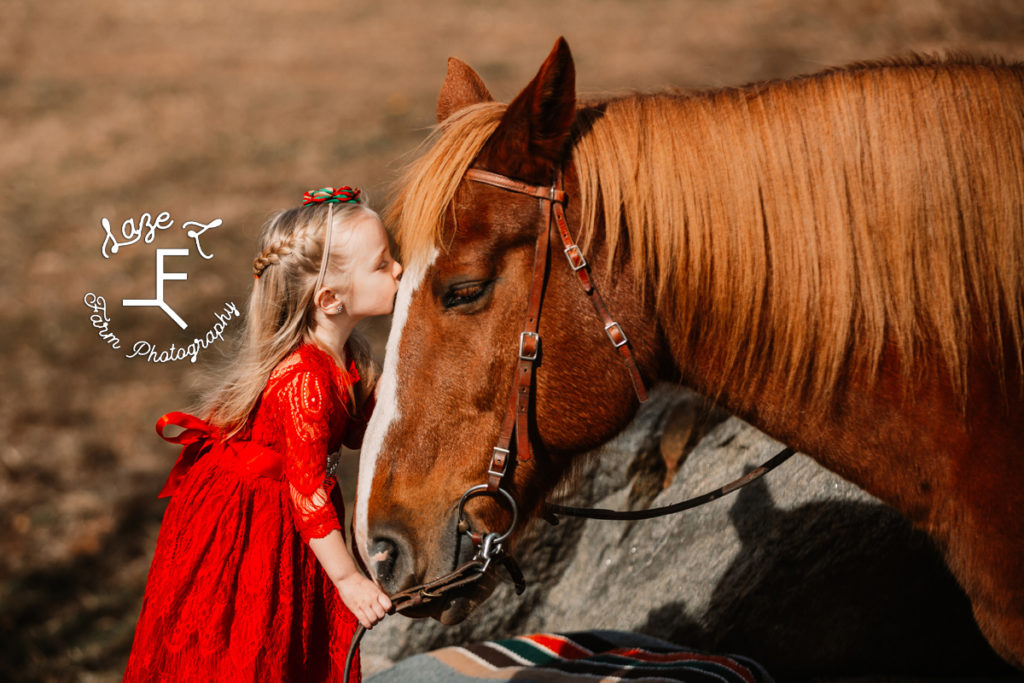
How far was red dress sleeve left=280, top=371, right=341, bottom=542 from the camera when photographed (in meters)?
2.01

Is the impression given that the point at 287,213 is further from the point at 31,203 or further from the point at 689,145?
the point at 31,203

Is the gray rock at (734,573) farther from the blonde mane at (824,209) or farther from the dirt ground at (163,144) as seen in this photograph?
the dirt ground at (163,144)

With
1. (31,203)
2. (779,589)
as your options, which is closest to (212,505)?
(779,589)

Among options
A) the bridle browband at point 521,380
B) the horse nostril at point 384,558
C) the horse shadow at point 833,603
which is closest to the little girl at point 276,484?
the horse nostril at point 384,558

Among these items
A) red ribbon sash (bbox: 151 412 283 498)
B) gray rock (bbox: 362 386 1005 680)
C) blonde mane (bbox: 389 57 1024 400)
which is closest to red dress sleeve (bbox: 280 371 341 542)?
red ribbon sash (bbox: 151 412 283 498)

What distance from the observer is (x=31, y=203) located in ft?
32.5

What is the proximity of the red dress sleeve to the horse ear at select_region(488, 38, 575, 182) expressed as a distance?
0.78 metres

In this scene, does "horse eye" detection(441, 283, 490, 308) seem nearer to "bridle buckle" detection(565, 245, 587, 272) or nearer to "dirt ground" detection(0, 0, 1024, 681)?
"bridle buckle" detection(565, 245, 587, 272)

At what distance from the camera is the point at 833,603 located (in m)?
3.00

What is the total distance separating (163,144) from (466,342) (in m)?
10.8

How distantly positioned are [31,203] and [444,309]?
10022mm

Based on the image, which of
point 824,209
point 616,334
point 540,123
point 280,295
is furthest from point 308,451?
point 824,209

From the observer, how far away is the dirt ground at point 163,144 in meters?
4.88

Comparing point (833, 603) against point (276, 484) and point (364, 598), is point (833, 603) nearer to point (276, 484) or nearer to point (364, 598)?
point (364, 598)
